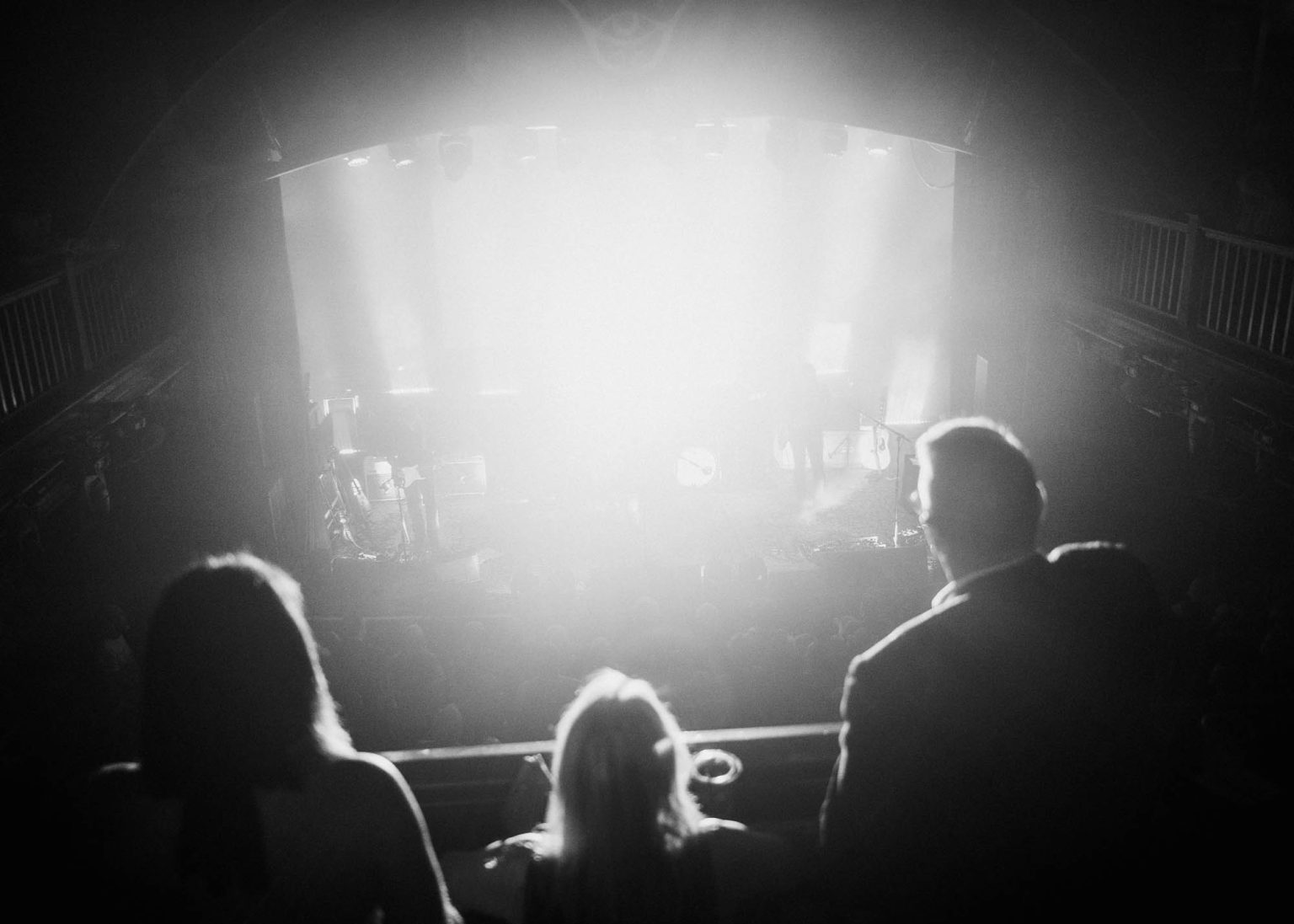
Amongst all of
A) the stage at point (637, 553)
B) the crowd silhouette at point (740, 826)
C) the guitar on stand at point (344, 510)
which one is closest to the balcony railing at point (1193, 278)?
the stage at point (637, 553)

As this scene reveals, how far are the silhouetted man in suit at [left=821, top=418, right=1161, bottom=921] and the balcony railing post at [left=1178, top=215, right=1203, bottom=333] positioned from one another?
5.06 metres

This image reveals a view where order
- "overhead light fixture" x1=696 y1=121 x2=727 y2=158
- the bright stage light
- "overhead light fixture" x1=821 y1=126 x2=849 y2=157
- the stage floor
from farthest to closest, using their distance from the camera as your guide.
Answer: the bright stage light → "overhead light fixture" x1=821 y1=126 x2=849 y2=157 → "overhead light fixture" x1=696 y1=121 x2=727 y2=158 → the stage floor

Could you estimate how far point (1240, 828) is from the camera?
9.32 feet

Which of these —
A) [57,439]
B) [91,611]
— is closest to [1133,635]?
[57,439]

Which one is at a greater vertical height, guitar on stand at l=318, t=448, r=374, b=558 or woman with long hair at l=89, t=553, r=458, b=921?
woman with long hair at l=89, t=553, r=458, b=921

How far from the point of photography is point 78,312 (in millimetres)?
5895

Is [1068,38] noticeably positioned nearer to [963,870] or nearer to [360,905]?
[963,870]

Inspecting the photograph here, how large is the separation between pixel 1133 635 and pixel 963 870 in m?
0.54

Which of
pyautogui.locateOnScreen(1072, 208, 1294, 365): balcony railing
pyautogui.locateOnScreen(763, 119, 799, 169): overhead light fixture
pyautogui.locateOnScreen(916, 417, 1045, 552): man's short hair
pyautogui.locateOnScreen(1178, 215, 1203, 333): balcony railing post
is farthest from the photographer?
pyautogui.locateOnScreen(763, 119, 799, 169): overhead light fixture

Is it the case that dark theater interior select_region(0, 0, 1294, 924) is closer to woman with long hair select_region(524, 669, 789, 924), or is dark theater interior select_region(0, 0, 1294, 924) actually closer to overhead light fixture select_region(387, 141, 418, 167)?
woman with long hair select_region(524, 669, 789, 924)

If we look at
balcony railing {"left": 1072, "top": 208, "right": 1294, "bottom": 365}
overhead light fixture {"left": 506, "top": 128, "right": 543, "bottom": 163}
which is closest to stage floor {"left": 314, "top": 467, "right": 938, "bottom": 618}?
balcony railing {"left": 1072, "top": 208, "right": 1294, "bottom": 365}

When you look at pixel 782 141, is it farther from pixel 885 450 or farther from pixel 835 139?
pixel 885 450

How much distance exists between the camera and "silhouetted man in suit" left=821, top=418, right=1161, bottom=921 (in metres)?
1.80

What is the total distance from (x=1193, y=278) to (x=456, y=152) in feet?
19.5
